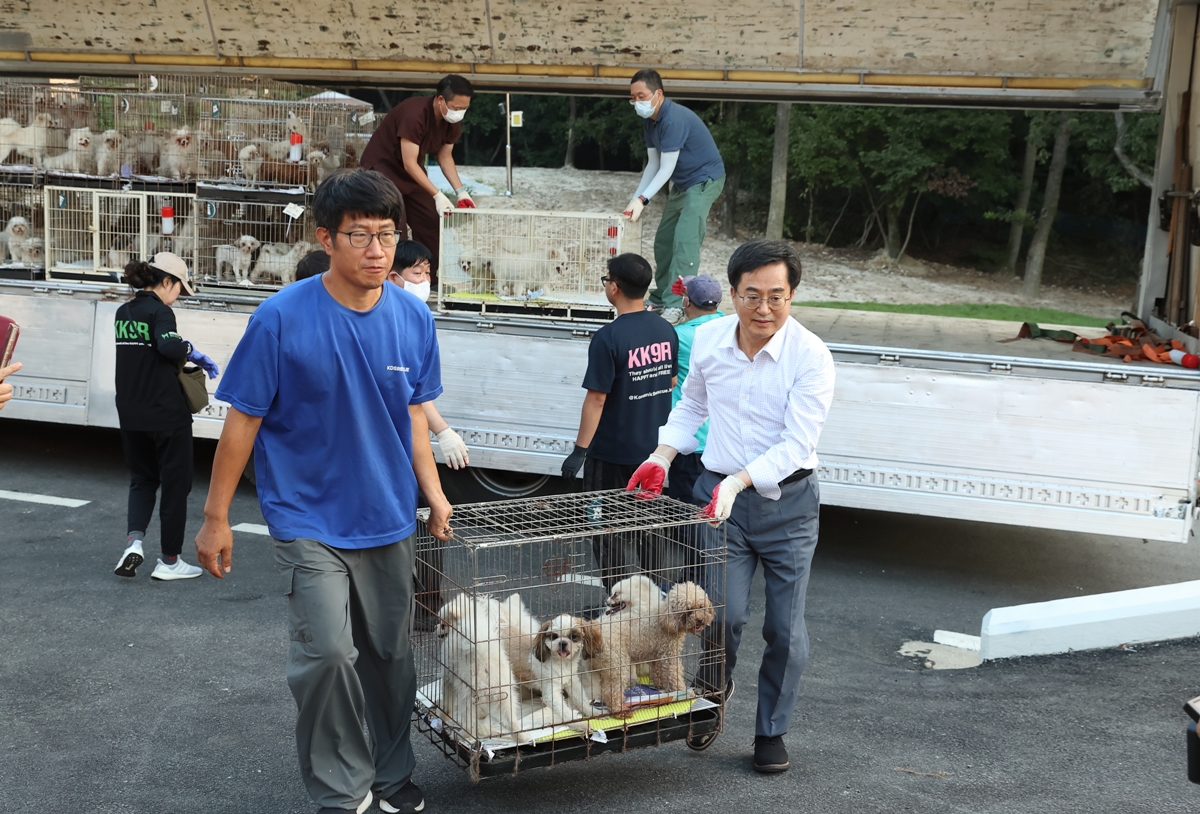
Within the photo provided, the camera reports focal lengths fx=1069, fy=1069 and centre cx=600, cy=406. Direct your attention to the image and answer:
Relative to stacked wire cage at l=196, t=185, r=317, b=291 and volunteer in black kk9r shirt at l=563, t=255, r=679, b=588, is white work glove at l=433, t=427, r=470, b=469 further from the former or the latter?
stacked wire cage at l=196, t=185, r=317, b=291

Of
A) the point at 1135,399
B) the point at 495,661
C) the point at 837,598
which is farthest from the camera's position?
the point at 837,598

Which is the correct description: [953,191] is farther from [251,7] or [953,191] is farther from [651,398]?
[651,398]

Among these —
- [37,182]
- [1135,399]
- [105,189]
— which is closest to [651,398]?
[1135,399]

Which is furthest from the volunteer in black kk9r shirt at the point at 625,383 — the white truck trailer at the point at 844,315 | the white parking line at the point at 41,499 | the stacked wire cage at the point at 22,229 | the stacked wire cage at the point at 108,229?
the stacked wire cage at the point at 22,229

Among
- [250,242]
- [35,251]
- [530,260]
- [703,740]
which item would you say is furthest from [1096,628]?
[35,251]

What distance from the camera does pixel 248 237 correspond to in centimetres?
881

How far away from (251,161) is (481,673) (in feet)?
21.4

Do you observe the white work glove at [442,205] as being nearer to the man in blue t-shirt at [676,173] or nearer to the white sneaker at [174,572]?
the man in blue t-shirt at [676,173]

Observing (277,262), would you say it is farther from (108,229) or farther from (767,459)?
(767,459)

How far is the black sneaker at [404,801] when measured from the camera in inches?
140

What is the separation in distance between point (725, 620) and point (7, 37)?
10181mm

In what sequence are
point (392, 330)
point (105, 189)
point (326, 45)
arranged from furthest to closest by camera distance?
point (326, 45)
point (105, 189)
point (392, 330)

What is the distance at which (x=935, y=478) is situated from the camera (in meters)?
6.30

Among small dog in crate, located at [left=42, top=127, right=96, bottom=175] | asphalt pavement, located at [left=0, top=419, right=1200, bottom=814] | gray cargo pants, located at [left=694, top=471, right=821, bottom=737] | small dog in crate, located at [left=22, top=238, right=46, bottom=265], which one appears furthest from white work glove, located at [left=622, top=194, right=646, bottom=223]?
small dog in crate, located at [left=22, top=238, right=46, bottom=265]
